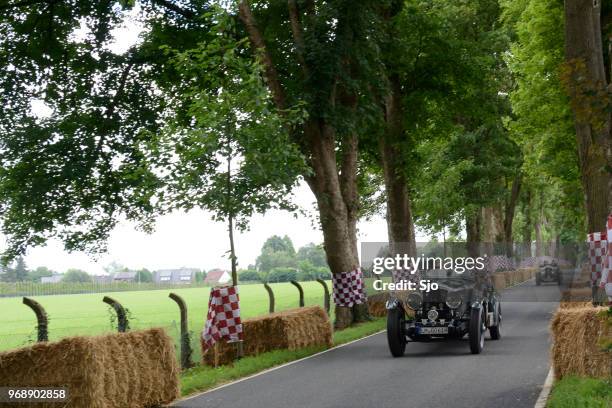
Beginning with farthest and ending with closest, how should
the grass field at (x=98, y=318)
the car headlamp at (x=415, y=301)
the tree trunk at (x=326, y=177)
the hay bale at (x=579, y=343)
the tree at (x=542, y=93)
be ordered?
1. the tree at (x=542, y=93)
2. the grass field at (x=98, y=318)
3. the tree trunk at (x=326, y=177)
4. the car headlamp at (x=415, y=301)
5. the hay bale at (x=579, y=343)

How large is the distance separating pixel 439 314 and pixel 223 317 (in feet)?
13.2

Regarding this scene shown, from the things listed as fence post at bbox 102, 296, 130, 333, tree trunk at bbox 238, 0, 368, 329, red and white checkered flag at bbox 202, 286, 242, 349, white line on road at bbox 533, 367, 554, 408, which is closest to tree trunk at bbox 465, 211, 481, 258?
tree trunk at bbox 238, 0, 368, 329

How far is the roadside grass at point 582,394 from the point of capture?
30.2ft

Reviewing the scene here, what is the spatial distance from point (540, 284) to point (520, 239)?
165ft

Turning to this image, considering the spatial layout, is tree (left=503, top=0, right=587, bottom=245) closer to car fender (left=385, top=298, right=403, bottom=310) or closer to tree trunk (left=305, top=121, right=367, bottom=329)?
tree trunk (left=305, top=121, right=367, bottom=329)

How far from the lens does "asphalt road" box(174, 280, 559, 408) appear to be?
11062 mm

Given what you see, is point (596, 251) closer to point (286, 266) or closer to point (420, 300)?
point (420, 300)

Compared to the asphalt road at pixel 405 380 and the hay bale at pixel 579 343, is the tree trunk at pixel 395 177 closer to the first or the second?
the asphalt road at pixel 405 380

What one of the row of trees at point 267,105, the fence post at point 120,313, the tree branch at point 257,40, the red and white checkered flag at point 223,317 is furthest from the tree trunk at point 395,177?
the fence post at point 120,313

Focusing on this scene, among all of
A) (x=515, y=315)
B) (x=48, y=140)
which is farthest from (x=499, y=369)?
(x=48, y=140)

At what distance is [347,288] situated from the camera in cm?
2623

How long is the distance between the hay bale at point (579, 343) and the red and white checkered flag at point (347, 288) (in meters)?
14.3

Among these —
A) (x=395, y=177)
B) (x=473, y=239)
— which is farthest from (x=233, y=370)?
(x=473, y=239)

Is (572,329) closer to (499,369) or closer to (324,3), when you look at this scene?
(499,369)
